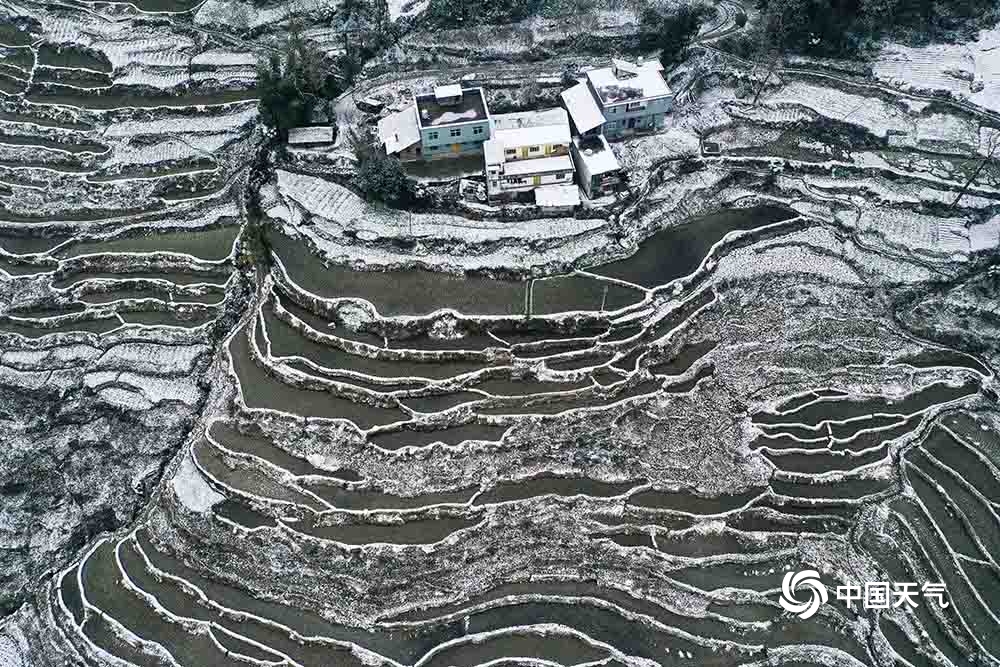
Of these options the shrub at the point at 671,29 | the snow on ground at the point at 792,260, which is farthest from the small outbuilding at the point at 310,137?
the snow on ground at the point at 792,260

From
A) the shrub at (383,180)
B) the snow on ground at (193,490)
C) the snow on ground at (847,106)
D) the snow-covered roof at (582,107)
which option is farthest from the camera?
the snow on ground at (847,106)

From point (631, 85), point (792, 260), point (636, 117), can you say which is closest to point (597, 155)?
point (636, 117)

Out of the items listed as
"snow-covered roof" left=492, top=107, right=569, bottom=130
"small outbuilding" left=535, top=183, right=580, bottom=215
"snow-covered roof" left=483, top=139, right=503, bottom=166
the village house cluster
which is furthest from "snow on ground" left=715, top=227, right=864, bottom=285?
"snow-covered roof" left=483, top=139, right=503, bottom=166

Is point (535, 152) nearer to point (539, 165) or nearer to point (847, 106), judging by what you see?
point (539, 165)

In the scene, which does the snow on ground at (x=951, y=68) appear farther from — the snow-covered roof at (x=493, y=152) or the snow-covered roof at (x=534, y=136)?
the snow-covered roof at (x=493, y=152)

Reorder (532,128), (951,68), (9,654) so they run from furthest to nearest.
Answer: (951,68) → (532,128) → (9,654)

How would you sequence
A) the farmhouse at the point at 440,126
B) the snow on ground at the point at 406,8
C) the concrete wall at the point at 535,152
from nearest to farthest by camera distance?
the concrete wall at the point at 535,152 → the farmhouse at the point at 440,126 → the snow on ground at the point at 406,8

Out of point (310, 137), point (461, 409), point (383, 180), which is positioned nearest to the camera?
point (461, 409)
